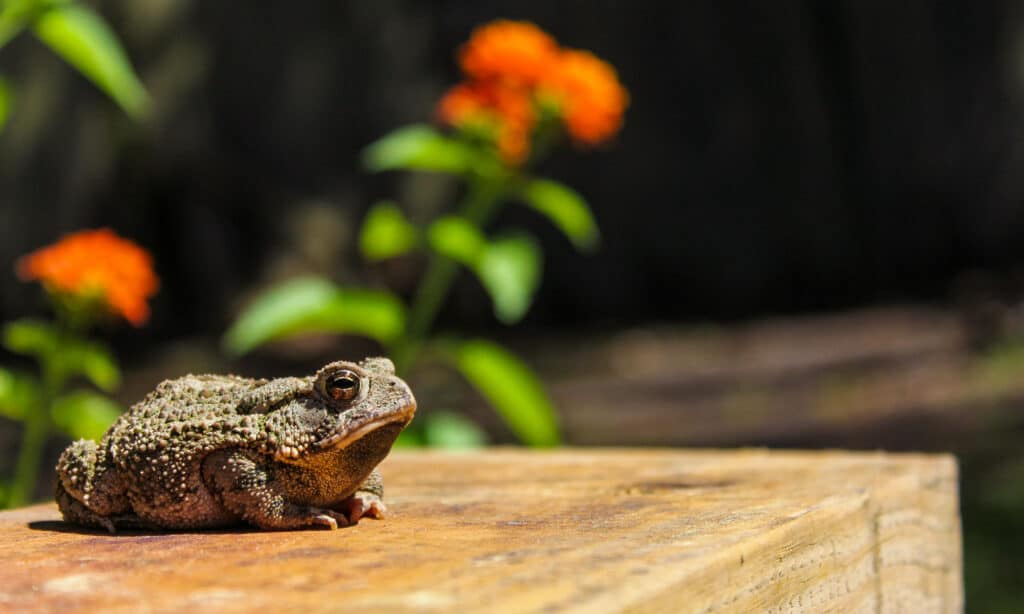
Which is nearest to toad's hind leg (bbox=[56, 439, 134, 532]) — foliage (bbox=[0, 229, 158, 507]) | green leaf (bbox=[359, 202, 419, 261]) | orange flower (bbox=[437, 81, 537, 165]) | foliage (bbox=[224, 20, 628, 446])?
foliage (bbox=[0, 229, 158, 507])

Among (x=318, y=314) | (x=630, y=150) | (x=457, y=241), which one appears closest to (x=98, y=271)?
(x=318, y=314)

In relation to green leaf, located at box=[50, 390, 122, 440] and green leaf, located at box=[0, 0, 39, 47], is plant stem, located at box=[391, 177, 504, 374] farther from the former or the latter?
green leaf, located at box=[0, 0, 39, 47]

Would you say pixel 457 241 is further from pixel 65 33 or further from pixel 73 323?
pixel 65 33

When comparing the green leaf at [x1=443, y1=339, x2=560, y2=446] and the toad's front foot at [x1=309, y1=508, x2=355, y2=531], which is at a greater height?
the green leaf at [x1=443, y1=339, x2=560, y2=446]

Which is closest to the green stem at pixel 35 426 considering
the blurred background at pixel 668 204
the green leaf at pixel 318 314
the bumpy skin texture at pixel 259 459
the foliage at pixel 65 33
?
the green leaf at pixel 318 314

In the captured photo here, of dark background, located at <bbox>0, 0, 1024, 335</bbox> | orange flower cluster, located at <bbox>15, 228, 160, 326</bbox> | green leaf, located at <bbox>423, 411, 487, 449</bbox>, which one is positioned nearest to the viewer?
orange flower cluster, located at <bbox>15, 228, 160, 326</bbox>

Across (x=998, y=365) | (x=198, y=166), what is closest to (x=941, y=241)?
(x=998, y=365)
